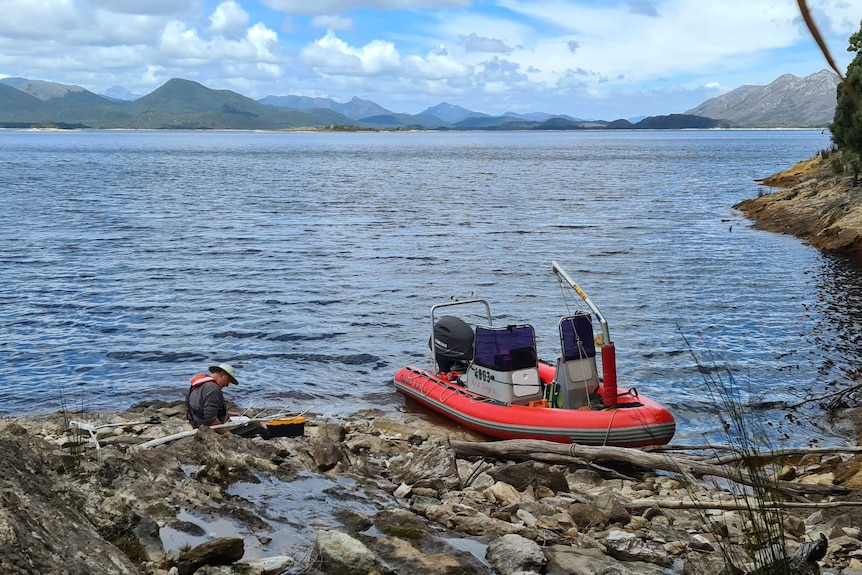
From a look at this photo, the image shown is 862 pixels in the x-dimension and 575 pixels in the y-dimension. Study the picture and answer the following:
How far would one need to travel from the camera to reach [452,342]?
16.1 metres

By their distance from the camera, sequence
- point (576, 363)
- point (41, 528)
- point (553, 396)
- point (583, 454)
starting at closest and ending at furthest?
point (41, 528) → point (583, 454) → point (576, 363) → point (553, 396)

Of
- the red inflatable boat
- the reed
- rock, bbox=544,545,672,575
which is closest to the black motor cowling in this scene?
the red inflatable boat

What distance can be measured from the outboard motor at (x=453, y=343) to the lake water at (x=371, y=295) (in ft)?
4.69

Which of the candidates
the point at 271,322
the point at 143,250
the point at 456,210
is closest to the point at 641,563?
the point at 271,322

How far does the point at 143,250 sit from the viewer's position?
114 feet

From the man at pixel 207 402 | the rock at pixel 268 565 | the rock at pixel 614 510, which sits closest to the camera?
the rock at pixel 268 565

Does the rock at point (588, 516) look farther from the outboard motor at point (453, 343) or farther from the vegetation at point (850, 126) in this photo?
the vegetation at point (850, 126)

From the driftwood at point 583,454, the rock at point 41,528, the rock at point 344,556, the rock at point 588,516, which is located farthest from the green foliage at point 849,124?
the rock at point 41,528

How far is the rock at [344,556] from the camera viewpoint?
6.52 meters

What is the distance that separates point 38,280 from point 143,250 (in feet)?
23.8

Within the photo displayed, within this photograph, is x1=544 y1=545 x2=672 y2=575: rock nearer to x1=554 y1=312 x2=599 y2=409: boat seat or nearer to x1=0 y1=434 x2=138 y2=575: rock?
x1=0 y1=434 x2=138 y2=575: rock

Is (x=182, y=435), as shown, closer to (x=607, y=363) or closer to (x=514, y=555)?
(x=514, y=555)

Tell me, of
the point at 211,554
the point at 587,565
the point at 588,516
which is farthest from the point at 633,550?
the point at 211,554

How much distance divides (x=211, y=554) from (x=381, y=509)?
113 inches
